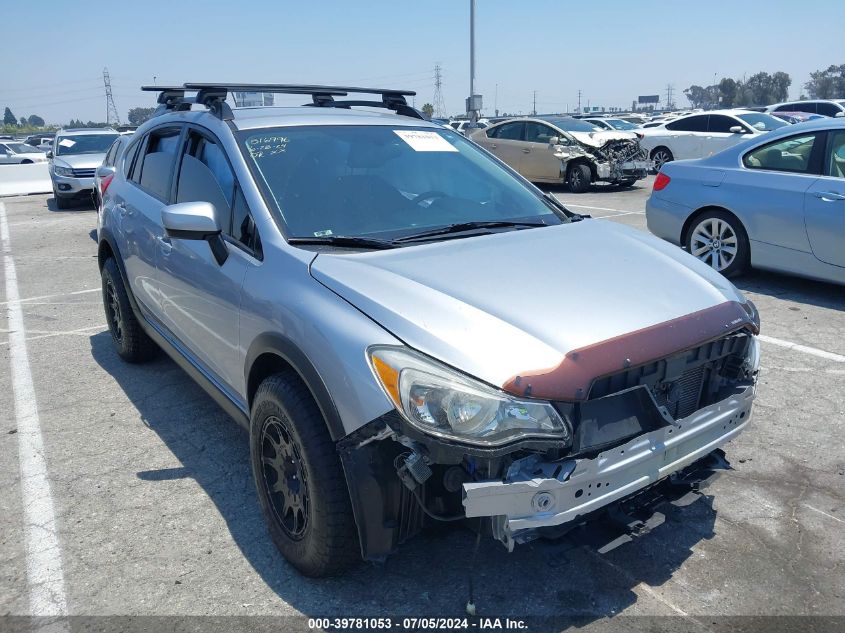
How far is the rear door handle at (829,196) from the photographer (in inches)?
237

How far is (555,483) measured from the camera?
2176mm

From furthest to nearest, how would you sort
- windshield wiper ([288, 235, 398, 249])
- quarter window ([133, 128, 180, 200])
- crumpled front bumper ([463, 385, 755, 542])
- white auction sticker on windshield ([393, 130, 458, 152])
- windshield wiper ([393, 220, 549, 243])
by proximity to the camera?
quarter window ([133, 128, 180, 200]) < white auction sticker on windshield ([393, 130, 458, 152]) < windshield wiper ([393, 220, 549, 243]) < windshield wiper ([288, 235, 398, 249]) < crumpled front bumper ([463, 385, 755, 542])

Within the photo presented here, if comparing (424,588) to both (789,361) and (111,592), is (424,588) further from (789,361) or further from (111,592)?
(789,361)

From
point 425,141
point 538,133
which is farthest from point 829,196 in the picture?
point 538,133

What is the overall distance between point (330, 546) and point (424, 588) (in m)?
0.45

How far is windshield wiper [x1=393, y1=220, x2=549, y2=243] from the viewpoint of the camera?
3.15 m

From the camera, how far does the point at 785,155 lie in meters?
6.61

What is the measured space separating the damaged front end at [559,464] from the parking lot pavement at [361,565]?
257mm

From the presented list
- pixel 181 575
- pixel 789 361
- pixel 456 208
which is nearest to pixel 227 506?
pixel 181 575

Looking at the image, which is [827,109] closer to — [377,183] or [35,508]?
[377,183]

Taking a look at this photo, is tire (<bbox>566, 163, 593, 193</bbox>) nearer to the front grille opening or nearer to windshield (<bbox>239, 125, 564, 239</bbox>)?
windshield (<bbox>239, 125, 564, 239</bbox>)

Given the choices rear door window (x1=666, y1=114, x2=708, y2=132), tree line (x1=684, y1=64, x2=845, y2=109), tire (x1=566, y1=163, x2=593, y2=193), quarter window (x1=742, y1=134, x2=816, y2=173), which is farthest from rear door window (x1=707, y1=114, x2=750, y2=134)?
tree line (x1=684, y1=64, x2=845, y2=109)

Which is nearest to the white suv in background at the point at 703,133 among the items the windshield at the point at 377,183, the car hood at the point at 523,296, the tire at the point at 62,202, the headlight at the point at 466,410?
the tire at the point at 62,202

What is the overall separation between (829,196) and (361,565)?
532cm
